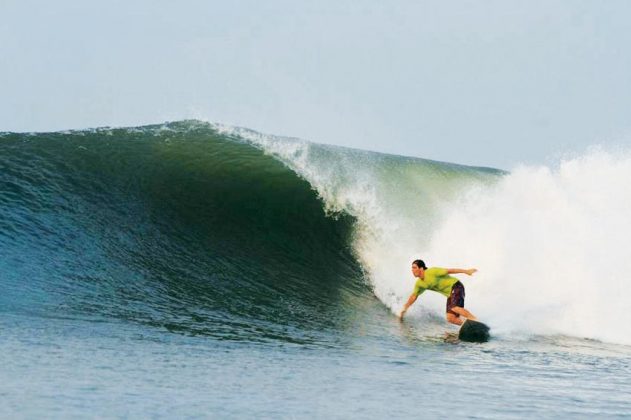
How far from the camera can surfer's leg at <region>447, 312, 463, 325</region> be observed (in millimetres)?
10203

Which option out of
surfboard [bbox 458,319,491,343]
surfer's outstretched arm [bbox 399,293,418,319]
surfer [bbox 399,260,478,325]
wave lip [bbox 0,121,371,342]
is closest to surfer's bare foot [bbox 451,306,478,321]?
surfer [bbox 399,260,478,325]

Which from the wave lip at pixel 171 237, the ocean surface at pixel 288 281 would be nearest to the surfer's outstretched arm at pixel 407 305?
the ocean surface at pixel 288 281

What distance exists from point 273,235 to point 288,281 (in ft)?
6.08

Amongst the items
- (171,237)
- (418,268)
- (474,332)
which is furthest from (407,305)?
(171,237)

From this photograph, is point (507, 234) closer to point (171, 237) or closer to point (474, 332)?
point (474, 332)

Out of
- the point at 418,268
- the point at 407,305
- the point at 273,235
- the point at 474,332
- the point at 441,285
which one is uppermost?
the point at 273,235

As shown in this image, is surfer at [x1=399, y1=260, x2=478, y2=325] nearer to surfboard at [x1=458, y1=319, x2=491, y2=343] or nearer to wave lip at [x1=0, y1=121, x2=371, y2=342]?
surfboard at [x1=458, y1=319, x2=491, y2=343]

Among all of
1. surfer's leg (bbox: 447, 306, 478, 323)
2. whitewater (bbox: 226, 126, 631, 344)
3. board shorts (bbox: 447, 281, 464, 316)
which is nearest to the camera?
surfer's leg (bbox: 447, 306, 478, 323)

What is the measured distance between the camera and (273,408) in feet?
17.7

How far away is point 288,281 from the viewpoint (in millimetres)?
11617

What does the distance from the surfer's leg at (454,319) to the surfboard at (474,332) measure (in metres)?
0.76

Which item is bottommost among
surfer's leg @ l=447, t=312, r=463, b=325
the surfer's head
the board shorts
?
surfer's leg @ l=447, t=312, r=463, b=325

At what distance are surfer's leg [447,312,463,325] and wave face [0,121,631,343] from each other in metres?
0.51

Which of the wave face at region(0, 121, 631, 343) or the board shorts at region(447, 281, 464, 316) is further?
the board shorts at region(447, 281, 464, 316)
